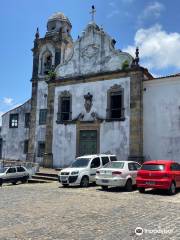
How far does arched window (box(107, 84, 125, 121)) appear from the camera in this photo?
24.5m

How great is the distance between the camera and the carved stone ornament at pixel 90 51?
26.4 m

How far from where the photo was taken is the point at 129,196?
1374 cm

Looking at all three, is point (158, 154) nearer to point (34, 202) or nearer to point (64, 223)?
point (34, 202)

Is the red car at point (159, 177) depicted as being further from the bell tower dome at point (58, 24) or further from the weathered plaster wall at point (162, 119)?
the bell tower dome at point (58, 24)

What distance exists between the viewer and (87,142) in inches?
1005

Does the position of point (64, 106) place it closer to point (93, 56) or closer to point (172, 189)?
point (93, 56)

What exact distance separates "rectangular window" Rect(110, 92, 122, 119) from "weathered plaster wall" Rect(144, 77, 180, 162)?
211 cm

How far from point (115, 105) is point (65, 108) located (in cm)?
477

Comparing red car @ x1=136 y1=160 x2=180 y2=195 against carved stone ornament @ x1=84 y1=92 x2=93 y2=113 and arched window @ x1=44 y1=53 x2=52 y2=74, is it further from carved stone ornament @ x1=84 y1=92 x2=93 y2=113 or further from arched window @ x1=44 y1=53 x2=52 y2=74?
arched window @ x1=44 y1=53 x2=52 y2=74

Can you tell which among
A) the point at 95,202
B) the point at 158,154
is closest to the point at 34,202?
the point at 95,202

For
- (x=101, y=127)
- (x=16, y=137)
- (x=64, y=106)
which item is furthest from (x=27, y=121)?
(x=101, y=127)

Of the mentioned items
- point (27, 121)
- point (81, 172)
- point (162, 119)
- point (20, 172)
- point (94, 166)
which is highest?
point (27, 121)

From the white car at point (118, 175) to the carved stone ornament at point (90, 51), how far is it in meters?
12.6

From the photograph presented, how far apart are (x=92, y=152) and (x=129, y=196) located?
1152cm
